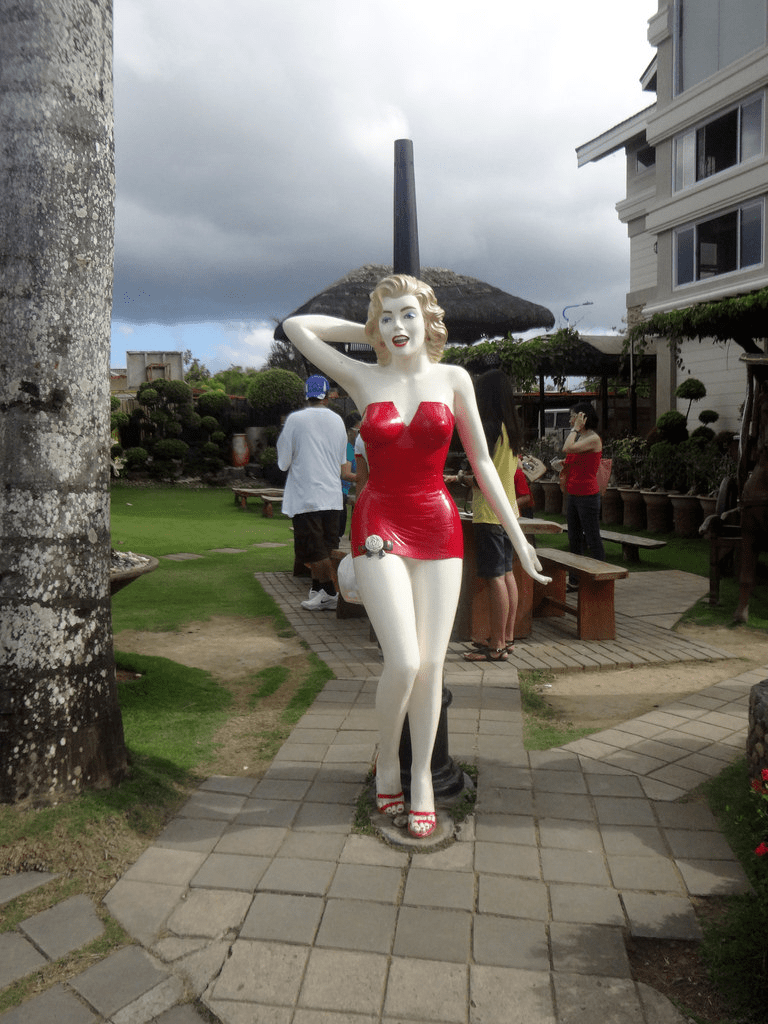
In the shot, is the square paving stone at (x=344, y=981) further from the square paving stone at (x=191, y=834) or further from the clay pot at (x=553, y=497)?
the clay pot at (x=553, y=497)

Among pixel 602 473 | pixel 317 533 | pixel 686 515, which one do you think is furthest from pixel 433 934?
pixel 686 515

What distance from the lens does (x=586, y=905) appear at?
245 centimetres

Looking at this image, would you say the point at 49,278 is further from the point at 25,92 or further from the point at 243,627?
the point at 243,627

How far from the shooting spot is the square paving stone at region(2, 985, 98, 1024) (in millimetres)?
1976

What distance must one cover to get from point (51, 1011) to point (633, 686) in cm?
367

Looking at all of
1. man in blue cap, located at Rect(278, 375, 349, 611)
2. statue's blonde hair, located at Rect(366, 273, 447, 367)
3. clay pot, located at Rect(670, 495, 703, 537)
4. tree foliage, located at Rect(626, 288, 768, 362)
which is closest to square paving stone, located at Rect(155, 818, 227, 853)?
statue's blonde hair, located at Rect(366, 273, 447, 367)

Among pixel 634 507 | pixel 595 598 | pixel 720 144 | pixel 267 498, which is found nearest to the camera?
pixel 595 598

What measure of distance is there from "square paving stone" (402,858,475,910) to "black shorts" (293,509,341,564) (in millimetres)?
4281

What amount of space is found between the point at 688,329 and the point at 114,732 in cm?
1187

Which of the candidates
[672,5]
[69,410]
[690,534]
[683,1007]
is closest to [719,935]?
[683,1007]

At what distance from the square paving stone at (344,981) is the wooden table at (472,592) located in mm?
3503

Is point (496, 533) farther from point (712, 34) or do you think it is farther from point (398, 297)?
point (712, 34)

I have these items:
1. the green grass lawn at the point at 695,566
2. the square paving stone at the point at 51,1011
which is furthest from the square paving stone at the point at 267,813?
the green grass lawn at the point at 695,566

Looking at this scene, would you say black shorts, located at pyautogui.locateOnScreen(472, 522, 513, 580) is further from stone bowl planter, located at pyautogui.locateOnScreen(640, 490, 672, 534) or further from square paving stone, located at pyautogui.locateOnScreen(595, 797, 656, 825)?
stone bowl planter, located at pyautogui.locateOnScreen(640, 490, 672, 534)
